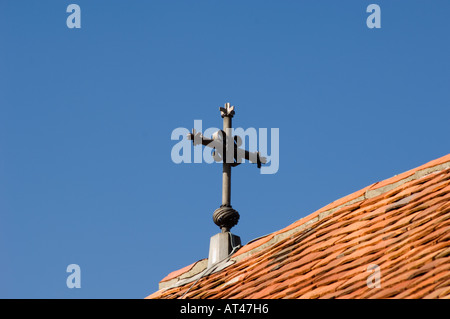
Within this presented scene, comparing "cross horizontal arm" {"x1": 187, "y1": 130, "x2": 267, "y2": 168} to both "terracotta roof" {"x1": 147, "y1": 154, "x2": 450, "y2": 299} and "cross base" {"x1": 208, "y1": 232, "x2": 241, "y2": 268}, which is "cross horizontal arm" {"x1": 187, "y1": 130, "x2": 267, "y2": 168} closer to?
"cross base" {"x1": 208, "y1": 232, "x2": 241, "y2": 268}

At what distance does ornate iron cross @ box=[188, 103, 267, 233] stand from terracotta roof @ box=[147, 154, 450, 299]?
1.48ft

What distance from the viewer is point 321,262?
715cm

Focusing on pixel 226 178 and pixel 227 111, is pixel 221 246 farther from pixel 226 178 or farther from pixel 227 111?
pixel 227 111

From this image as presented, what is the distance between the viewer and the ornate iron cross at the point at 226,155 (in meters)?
9.36

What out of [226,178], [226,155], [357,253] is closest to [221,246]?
[226,178]

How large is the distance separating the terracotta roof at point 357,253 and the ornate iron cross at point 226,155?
1.48 ft

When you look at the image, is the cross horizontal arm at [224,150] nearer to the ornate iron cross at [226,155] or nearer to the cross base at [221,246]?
the ornate iron cross at [226,155]

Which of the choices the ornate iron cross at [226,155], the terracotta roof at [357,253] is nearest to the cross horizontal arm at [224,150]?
the ornate iron cross at [226,155]

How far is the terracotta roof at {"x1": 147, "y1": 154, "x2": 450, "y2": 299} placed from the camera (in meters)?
5.89

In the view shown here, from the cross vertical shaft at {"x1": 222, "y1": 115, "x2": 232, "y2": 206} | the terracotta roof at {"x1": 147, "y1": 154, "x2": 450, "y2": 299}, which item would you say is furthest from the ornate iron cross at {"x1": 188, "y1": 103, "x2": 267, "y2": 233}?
the terracotta roof at {"x1": 147, "y1": 154, "x2": 450, "y2": 299}

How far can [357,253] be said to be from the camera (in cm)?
686

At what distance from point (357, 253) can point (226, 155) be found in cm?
297
